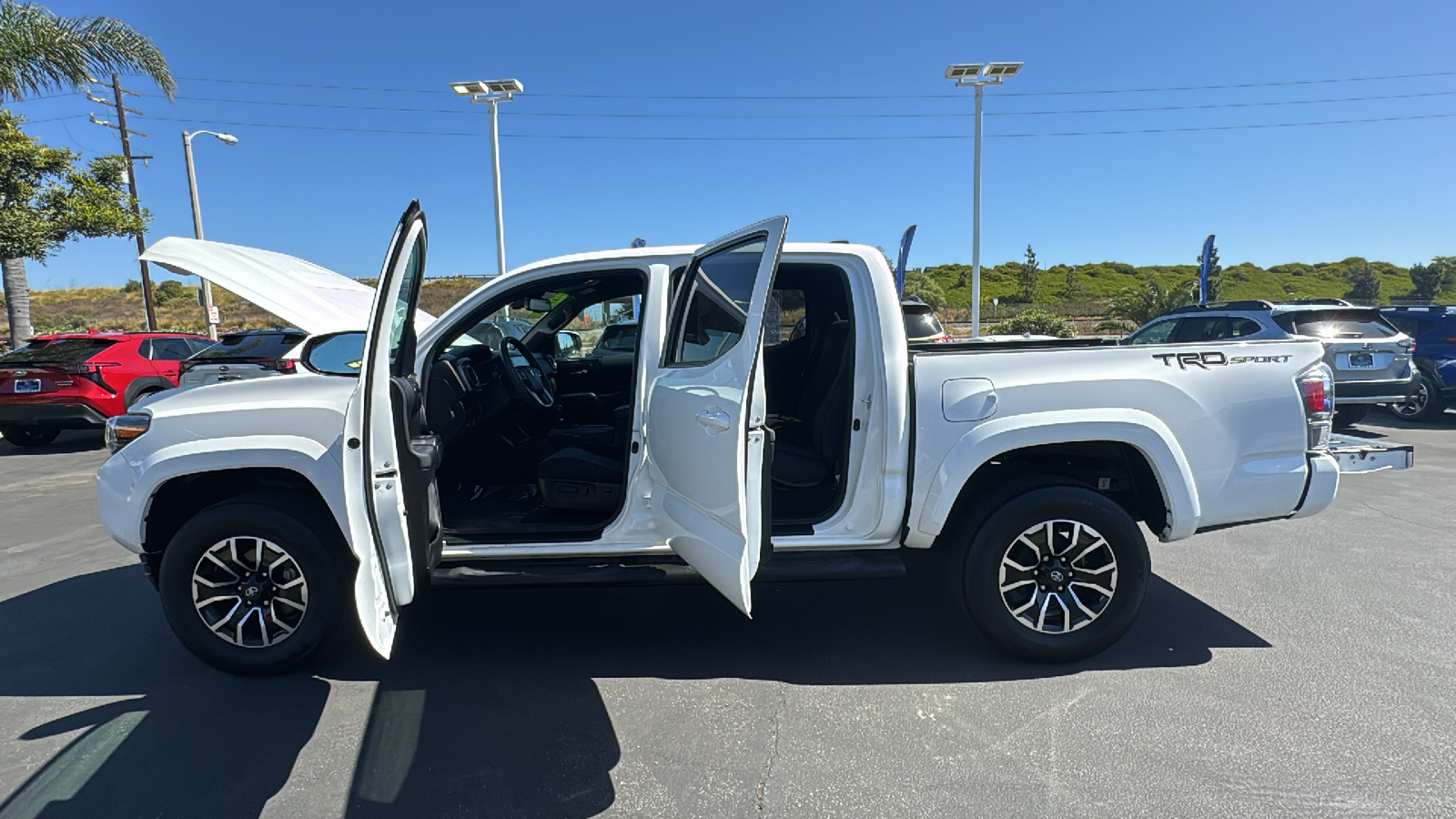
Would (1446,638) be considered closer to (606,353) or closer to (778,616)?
(778,616)

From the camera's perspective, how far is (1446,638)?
3.50 meters

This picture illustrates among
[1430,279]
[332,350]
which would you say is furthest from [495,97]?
[1430,279]

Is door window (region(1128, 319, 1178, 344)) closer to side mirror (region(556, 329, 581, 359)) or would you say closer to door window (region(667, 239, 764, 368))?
side mirror (region(556, 329, 581, 359))

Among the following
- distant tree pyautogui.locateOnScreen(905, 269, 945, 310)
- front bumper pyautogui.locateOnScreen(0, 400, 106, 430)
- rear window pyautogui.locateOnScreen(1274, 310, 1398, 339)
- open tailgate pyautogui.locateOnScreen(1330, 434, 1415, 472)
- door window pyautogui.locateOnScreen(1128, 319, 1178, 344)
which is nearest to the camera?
open tailgate pyautogui.locateOnScreen(1330, 434, 1415, 472)

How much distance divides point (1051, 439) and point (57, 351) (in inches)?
462

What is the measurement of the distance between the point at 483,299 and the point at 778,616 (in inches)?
84.3

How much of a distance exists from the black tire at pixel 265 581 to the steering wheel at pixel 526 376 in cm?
134

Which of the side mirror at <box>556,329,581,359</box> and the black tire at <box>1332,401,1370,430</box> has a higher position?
the side mirror at <box>556,329,581,359</box>

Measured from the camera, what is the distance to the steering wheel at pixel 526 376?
14.1 ft

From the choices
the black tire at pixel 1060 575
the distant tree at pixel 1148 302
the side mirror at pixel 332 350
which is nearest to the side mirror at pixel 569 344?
the side mirror at pixel 332 350

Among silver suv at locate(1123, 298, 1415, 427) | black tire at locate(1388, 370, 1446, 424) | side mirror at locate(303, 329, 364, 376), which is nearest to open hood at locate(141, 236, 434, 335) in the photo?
side mirror at locate(303, 329, 364, 376)

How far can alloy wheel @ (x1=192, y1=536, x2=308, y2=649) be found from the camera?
3.22 m

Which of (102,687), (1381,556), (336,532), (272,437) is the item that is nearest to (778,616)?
(336,532)

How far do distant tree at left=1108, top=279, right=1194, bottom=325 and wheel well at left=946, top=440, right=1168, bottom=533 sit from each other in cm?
3217
